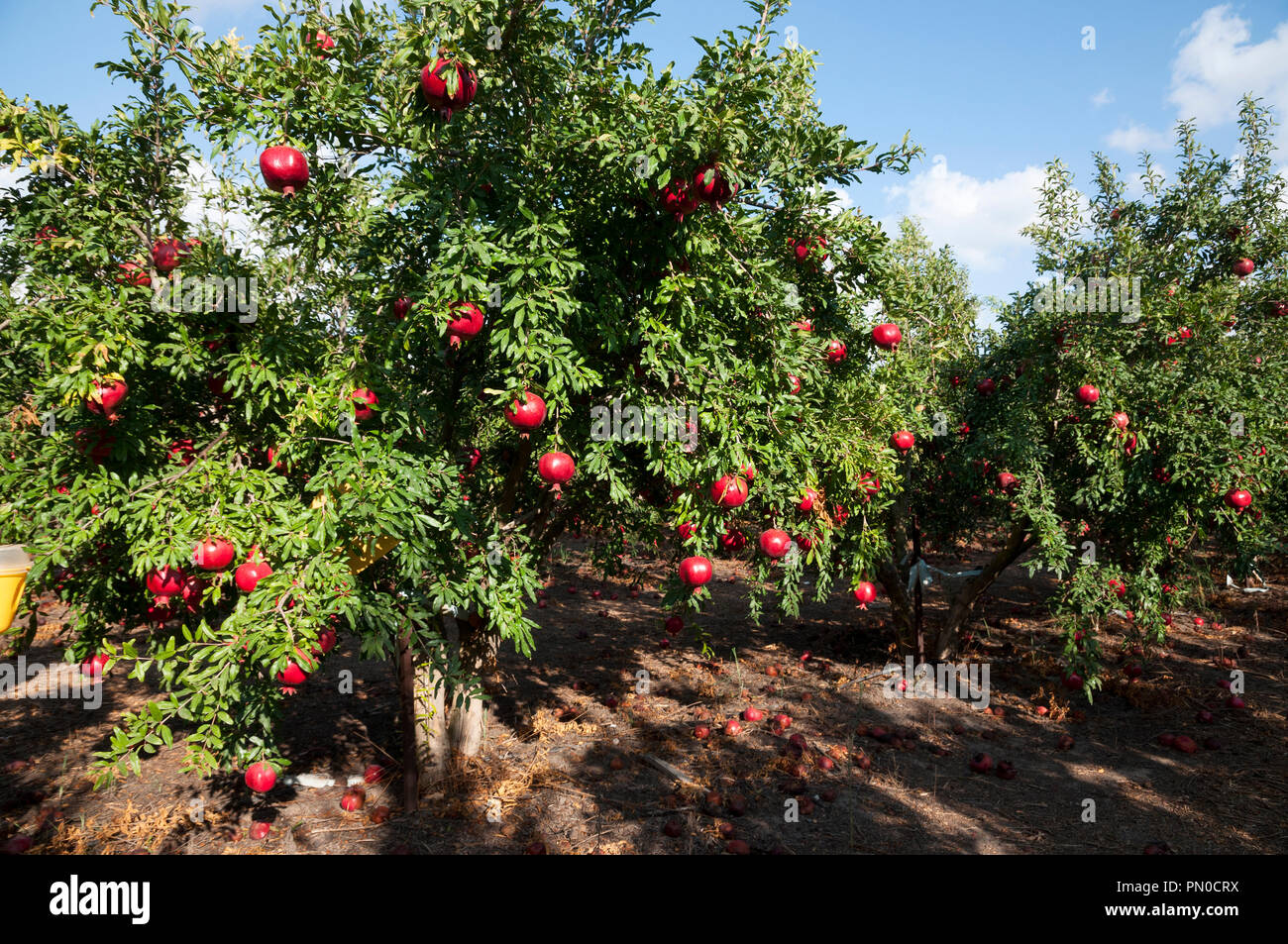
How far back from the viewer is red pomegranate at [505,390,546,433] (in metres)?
3.96

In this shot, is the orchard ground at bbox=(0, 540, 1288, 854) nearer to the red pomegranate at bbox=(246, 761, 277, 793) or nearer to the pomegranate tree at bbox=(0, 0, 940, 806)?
the red pomegranate at bbox=(246, 761, 277, 793)

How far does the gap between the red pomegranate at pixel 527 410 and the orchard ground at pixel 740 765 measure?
3.98 metres

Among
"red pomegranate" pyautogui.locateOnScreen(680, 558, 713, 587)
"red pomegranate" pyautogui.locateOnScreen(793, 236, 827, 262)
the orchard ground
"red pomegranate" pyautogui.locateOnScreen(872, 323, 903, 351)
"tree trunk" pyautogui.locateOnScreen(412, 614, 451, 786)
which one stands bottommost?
the orchard ground

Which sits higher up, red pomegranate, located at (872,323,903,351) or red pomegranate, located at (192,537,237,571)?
red pomegranate, located at (872,323,903,351)

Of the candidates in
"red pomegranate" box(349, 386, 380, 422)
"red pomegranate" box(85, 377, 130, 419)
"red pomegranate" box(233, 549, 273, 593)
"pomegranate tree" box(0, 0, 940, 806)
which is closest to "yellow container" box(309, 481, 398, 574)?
"pomegranate tree" box(0, 0, 940, 806)

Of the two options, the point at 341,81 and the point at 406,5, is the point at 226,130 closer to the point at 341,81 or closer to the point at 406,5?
the point at 341,81

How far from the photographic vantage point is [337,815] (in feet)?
21.2

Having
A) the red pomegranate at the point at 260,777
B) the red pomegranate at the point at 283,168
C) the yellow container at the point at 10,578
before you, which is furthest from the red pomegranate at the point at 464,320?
the red pomegranate at the point at 260,777

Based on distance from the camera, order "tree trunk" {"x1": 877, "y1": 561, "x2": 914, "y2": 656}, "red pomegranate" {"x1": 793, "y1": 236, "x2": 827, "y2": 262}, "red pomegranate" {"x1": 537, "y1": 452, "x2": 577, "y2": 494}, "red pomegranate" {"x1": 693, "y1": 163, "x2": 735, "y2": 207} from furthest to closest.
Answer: "tree trunk" {"x1": 877, "y1": 561, "x2": 914, "y2": 656}, "red pomegranate" {"x1": 793, "y1": 236, "x2": 827, "y2": 262}, "red pomegranate" {"x1": 537, "y1": 452, "x2": 577, "y2": 494}, "red pomegranate" {"x1": 693, "y1": 163, "x2": 735, "y2": 207}

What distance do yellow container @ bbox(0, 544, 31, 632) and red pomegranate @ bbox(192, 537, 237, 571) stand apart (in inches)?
29.1

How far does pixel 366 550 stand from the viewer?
426 centimetres

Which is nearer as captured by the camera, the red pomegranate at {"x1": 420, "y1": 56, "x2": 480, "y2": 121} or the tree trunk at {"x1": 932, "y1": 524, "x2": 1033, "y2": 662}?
the red pomegranate at {"x1": 420, "y1": 56, "x2": 480, "y2": 121}

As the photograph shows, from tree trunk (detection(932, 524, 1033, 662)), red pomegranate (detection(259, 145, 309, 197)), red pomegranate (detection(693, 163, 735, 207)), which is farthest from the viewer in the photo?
tree trunk (detection(932, 524, 1033, 662))

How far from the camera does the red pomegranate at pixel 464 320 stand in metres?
3.99
